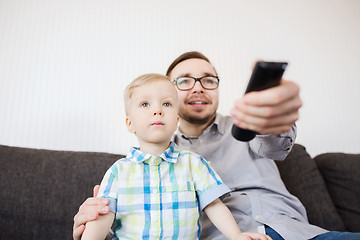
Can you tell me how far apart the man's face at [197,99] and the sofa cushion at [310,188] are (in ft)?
1.79

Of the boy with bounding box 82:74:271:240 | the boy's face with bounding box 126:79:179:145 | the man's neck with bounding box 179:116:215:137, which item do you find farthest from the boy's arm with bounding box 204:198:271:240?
the man's neck with bounding box 179:116:215:137

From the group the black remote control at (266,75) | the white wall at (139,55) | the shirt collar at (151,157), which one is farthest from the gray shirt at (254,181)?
the white wall at (139,55)

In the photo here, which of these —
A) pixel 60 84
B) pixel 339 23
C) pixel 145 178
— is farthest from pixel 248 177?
pixel 339 23

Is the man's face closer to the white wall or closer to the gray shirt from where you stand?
the gray shirt

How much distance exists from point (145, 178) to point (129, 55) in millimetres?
1279

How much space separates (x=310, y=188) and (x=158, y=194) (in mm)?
993

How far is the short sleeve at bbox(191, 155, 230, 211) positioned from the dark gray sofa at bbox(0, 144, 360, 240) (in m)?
0.59

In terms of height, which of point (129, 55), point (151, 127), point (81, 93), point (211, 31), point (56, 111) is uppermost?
point (211, 31)

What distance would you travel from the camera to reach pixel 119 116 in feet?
5.76

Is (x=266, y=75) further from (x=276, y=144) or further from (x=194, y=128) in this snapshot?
(x=194, y=128)

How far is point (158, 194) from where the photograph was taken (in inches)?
30.1

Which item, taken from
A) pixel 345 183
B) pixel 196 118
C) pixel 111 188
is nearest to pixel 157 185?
pixel 111 188

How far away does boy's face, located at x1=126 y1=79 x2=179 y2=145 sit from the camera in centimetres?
80

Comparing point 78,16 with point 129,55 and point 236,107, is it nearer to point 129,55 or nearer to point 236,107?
point 129,55
